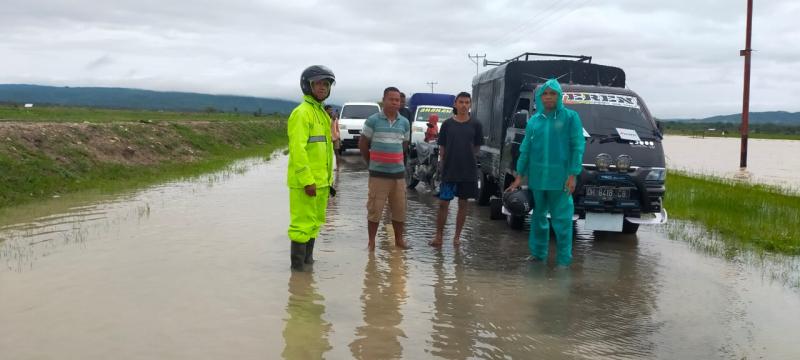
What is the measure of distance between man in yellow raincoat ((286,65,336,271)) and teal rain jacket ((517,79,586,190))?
2230 millimetres

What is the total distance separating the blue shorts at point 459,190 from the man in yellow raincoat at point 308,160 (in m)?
1.77

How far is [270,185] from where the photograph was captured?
14539 millimetres

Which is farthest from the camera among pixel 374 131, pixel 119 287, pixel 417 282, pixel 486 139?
pixel 486 139

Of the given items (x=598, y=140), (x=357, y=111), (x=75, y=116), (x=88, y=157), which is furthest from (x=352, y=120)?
(x=75, y=116)

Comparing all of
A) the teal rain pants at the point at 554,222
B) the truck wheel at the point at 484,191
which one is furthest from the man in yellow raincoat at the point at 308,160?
the truck wheel at the point at 484,191

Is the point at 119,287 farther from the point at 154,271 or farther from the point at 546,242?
the point at 546,242

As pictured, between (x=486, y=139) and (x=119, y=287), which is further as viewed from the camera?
(x=486, y=139)

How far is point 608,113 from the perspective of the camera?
356 inches

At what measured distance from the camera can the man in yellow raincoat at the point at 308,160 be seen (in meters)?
6.36

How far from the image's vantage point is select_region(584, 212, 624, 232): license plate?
8.34 metres

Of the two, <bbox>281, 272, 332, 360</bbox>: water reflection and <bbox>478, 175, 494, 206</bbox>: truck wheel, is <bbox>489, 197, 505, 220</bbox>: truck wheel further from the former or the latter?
<bbox>281, 272, 332, 360</bbox>: water reflection

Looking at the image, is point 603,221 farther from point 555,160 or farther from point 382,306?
point 382,306

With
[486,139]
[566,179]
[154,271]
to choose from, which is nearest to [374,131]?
[566,179]

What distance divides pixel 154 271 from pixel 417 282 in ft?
8.09
